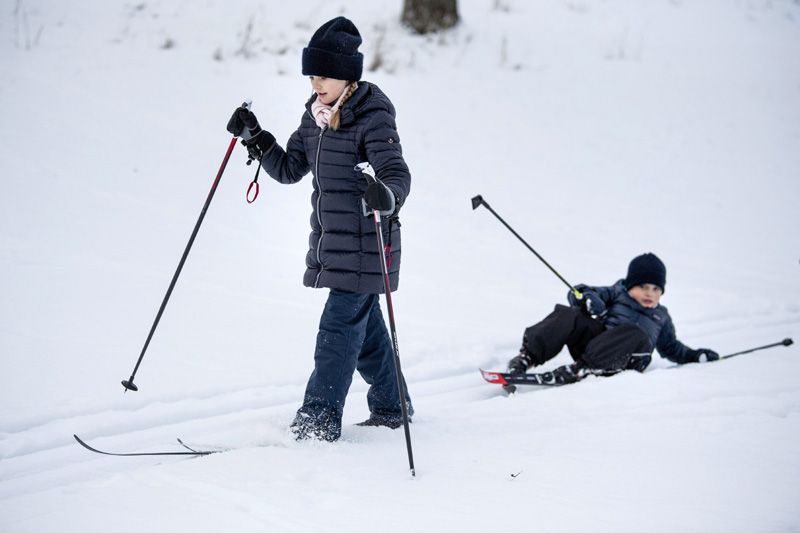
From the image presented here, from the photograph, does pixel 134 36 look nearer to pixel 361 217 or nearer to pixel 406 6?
pixel 406 6

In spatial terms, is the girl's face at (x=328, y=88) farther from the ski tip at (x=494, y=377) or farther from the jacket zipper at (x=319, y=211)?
the ski tip at (x=494, y=377)

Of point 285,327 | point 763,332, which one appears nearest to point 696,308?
point 763,332

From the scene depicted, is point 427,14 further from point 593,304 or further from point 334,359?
point 334,359

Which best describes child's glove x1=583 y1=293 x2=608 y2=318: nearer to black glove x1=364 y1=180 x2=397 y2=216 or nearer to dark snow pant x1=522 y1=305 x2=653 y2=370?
dark snow pant x1=522 y1=305 x2=653 y2=370

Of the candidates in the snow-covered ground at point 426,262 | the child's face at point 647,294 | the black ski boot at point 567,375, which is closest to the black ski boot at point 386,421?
the snow-covered ground at point 426,262

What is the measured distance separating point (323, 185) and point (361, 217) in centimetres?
23

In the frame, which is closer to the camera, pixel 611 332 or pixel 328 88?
pixel 328 88

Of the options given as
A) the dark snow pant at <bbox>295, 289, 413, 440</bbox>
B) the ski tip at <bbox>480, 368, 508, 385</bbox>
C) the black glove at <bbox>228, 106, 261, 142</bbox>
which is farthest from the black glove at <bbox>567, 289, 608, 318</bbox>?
the black glove at <bbox>228, 106, 261, 142</bbox>

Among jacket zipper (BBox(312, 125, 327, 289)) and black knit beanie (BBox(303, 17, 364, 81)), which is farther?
jacket zipper (BBox(312, 125, 327, 289))

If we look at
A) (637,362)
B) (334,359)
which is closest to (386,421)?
(334,359)

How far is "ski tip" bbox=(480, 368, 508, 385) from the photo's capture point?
165 inches

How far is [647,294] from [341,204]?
2.39 m

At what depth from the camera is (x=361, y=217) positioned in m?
3.16

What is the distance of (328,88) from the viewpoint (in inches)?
124
